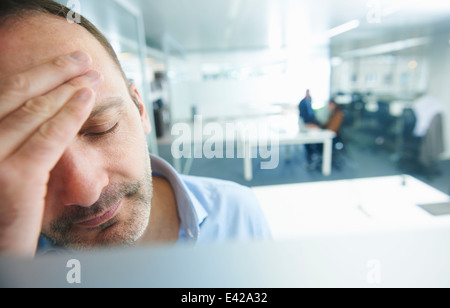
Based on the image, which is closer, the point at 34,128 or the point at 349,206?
the point at 34,128

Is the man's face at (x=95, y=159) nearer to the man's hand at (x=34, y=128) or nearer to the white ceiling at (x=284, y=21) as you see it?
the man's hand at (x=34, y=128)

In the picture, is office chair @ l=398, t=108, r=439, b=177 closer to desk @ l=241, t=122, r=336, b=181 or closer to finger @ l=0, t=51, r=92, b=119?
desk @ l=241, t=122, r=336, b=181

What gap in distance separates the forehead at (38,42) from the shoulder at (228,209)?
0.28 m

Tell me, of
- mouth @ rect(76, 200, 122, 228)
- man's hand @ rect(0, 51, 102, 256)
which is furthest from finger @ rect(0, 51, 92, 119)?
mouth @ rect(76, 200, 122, 228)

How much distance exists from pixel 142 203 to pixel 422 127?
59 cm

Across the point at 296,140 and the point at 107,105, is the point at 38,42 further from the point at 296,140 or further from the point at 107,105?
the point at 296,140

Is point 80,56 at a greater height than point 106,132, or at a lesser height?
greater

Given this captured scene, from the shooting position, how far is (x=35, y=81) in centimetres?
32

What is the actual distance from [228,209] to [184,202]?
0.11m

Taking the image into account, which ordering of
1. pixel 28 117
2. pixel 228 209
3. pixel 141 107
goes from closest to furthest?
pixel 28 117 < pixel 141 107 < pixel 228 209

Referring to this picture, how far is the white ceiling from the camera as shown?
0.44 m

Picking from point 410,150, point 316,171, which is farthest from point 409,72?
point 316,171

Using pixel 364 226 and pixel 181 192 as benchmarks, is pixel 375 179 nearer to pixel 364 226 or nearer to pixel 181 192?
pixel 364 226
